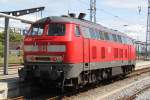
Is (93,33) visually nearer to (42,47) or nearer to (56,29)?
(56,29)

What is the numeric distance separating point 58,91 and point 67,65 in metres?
2.47

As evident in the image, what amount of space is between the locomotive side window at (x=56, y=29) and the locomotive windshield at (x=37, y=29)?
14.1 inches

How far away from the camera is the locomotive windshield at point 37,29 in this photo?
664 inches

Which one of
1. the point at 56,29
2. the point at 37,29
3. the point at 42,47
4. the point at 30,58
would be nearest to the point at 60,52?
the point at 42,47

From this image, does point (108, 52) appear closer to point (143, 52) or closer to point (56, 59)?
point (56, 59)

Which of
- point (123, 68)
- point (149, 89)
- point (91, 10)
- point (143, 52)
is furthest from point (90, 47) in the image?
point (143, 52)

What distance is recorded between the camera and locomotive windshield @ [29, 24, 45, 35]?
16875 mm

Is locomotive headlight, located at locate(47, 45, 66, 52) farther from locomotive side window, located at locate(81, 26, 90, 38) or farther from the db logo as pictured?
locomotive side window, located at locate(81, 26, 90, 38)

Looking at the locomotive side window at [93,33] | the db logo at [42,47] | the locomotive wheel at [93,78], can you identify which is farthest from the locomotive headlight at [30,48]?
the locomotive wheel at [93,78]

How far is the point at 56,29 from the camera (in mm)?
16719

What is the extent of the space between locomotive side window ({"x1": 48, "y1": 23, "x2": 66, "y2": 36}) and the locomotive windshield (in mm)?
357

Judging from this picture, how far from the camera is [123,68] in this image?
27203mm

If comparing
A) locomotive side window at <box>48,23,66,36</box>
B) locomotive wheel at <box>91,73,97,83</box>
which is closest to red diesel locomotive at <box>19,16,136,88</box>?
locomotive side window at <box>48,23,66,36</box>

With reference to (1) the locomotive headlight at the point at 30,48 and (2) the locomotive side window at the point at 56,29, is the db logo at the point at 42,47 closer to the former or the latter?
(1) the locomotive headlight at the point at 30,48
